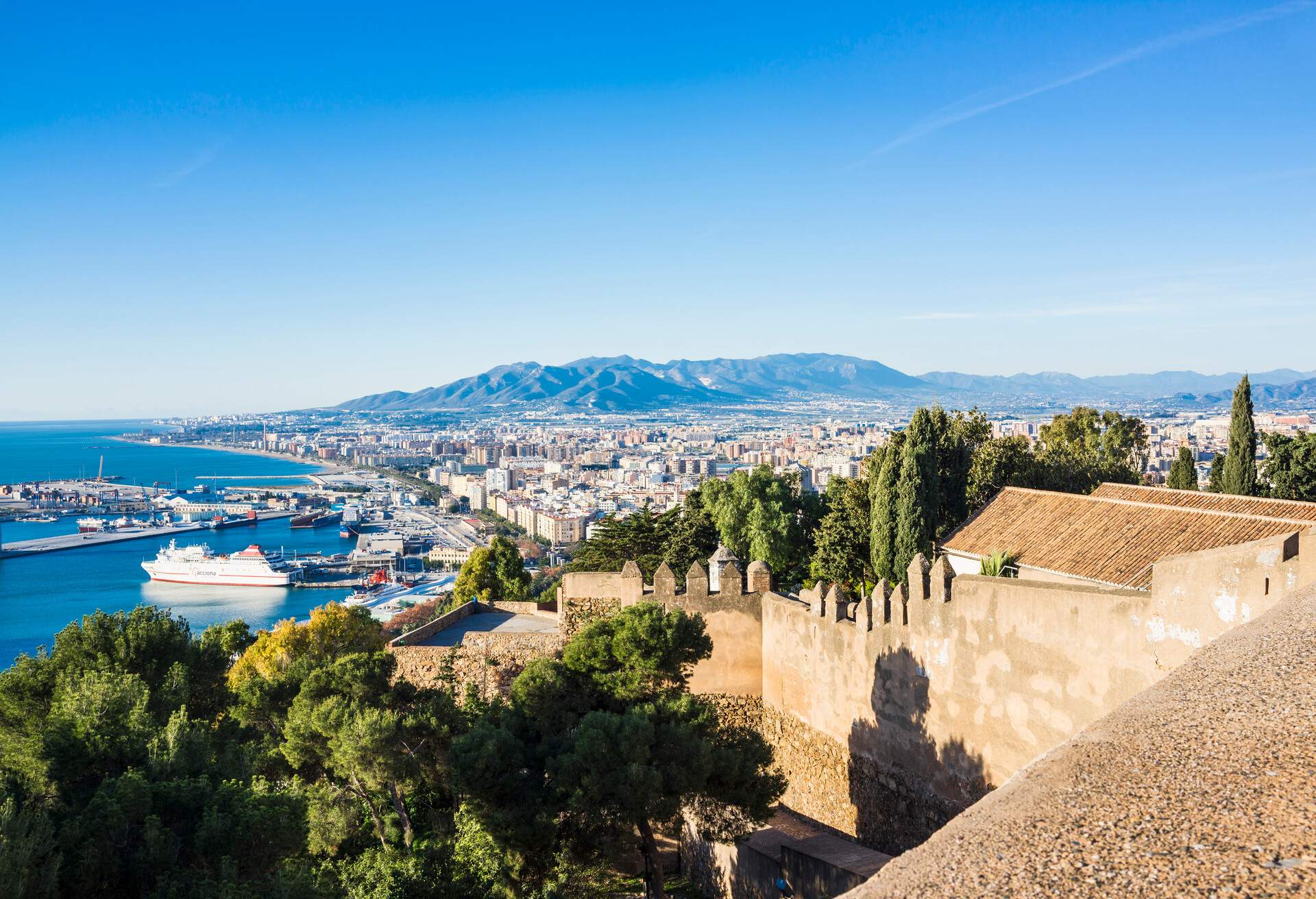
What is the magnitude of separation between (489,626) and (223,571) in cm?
6360

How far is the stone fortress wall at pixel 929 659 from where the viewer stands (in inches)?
286

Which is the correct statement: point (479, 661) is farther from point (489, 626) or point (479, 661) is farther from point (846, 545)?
point (846, 545)

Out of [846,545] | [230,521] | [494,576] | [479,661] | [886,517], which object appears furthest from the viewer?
[230,521]

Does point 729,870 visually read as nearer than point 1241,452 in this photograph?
Yes

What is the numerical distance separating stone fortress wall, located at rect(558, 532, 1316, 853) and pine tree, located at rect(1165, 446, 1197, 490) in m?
16.9

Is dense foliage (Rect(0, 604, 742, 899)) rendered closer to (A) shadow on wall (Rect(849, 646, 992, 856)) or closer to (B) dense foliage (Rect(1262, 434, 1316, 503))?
(A) shadow on wall (Rect(849, 646, 992, 856))

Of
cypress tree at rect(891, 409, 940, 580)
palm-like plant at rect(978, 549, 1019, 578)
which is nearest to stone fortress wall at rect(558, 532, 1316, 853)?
palm-like plant at rect(978, 549, 1019, 578)

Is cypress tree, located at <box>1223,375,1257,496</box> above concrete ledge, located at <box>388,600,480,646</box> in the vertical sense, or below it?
above

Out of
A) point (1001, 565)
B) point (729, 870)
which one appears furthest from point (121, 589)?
point (729, 870)

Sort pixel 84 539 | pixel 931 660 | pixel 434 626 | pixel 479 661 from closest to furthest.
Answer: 1. pixel 931 660
2. pixel 479 661
3. pixel 434 626
4. pixel 84 539

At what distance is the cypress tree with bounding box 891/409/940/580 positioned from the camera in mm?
17719

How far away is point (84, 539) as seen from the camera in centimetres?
9269

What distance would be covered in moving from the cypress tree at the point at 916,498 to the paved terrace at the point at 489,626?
6.41 m

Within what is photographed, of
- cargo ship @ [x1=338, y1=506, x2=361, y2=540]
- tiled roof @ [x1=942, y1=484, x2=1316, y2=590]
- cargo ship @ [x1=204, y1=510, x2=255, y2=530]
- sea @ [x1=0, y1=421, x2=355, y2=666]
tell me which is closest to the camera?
tiled roof @ [x1=942, y1=484, x2=1316, y2=590]
